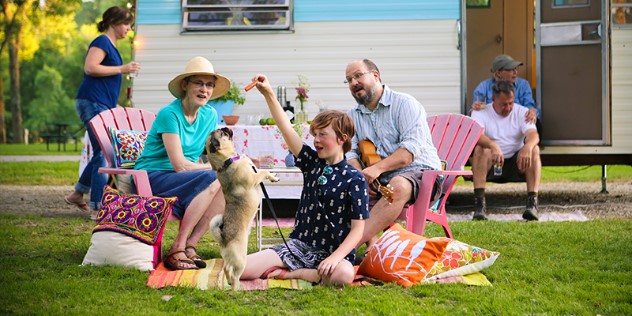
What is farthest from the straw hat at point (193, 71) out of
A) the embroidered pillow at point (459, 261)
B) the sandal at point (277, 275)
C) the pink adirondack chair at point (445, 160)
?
the embroidered pillow at point (459, 261)

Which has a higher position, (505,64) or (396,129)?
(505,64)

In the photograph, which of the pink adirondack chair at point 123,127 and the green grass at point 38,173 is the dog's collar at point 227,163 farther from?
the green grass at point 38,173

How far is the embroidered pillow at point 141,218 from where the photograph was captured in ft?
16.1

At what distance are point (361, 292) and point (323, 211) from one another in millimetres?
464

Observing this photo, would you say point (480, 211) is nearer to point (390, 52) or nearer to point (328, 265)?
point (390, 52)

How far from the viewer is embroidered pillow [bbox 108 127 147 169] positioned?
585 centimetres

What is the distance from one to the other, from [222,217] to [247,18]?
14.5 ft

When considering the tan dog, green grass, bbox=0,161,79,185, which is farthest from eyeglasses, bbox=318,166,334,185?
green grass, bbox=0,161,79,185

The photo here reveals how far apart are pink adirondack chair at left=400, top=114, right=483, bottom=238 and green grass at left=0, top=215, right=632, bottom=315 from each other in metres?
0.42

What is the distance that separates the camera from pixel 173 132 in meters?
5.06

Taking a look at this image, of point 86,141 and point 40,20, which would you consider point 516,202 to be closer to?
point 86,141

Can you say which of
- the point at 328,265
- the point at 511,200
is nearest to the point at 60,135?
the point at 511,200

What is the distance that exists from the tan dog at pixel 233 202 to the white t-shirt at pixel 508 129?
3907 mm

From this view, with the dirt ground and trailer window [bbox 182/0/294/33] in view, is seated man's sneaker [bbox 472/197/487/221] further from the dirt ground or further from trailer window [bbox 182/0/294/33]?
trailer window [bbox 182/0/294/33]
